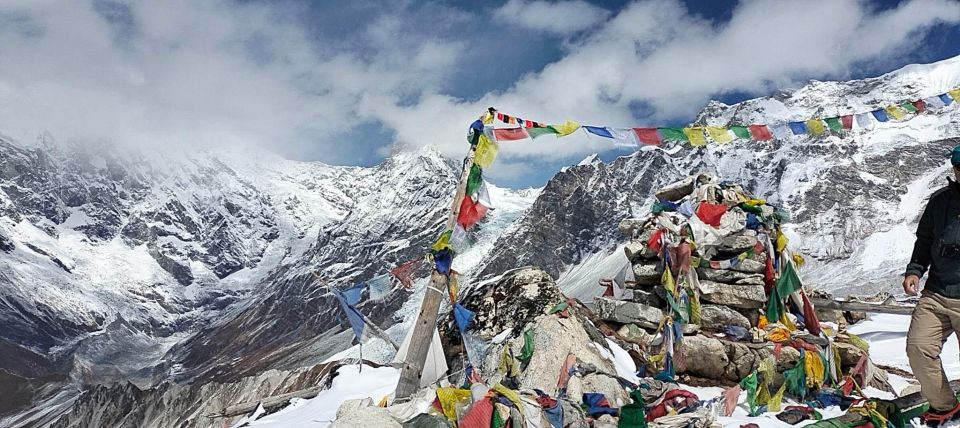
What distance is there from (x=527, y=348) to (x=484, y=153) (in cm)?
313

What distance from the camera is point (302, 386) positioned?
13.5 meters

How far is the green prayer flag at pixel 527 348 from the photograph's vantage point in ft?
31.2

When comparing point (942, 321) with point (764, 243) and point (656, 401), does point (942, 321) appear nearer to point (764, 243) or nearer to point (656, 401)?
point (656, 401)

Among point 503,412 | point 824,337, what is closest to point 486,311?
point 503,412

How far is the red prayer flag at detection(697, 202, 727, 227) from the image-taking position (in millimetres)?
13878

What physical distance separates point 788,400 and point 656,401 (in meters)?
3.04

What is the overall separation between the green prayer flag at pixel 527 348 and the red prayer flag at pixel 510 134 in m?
3.08

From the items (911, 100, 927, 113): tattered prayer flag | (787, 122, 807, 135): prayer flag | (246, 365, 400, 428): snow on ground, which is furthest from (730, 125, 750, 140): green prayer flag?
(246, 365, 400, 428): snow on ground

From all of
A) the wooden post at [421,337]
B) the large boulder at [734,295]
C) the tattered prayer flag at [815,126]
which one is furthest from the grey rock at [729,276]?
the wooden post at [421,337]

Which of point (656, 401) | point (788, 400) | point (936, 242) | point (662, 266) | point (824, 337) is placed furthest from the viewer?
point (662, 266)

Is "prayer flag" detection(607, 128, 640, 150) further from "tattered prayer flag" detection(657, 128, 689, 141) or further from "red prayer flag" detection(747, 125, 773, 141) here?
"red prayer flag" detection(747, 125, 773, 141)

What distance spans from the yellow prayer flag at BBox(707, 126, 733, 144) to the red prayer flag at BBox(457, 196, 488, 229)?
598cm

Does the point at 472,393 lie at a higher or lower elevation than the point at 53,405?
higher

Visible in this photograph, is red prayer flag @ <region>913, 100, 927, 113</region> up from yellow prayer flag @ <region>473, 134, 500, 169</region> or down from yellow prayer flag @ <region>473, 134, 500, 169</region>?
down
